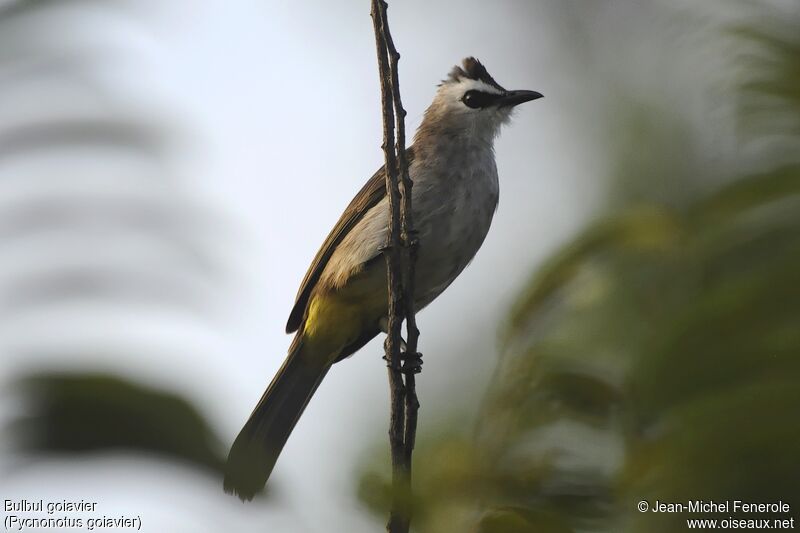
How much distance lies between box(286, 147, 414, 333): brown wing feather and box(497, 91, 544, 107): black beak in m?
0.60

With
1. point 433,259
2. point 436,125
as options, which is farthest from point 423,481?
point 436,125

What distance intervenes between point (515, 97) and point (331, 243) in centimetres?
131

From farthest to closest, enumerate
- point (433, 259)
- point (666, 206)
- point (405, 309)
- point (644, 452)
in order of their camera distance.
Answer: point (433, 259), point (405, 309), point (666, 206), point (644, 452)

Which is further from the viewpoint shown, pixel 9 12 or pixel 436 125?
pixel 436 125

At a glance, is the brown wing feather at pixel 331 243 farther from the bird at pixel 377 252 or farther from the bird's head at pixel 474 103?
the bird's head at pixel 474 103

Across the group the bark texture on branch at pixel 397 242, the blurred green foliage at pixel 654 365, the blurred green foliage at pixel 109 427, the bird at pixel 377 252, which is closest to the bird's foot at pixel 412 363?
the bark texture on branch at pixel 397 242

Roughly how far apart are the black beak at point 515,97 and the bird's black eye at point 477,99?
0.06 m

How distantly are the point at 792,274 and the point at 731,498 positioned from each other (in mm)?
185

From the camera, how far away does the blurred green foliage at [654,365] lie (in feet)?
2.13

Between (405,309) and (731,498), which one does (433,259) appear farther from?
(731,498)

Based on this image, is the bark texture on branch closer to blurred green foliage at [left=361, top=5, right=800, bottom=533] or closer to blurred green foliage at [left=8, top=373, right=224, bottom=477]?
blurred green foliage at [left=361, top=5, right=800, bottom=533]

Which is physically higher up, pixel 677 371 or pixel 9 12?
pixel 9 12

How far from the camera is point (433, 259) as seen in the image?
13.6 ft

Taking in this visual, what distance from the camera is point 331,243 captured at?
4.53 meters
